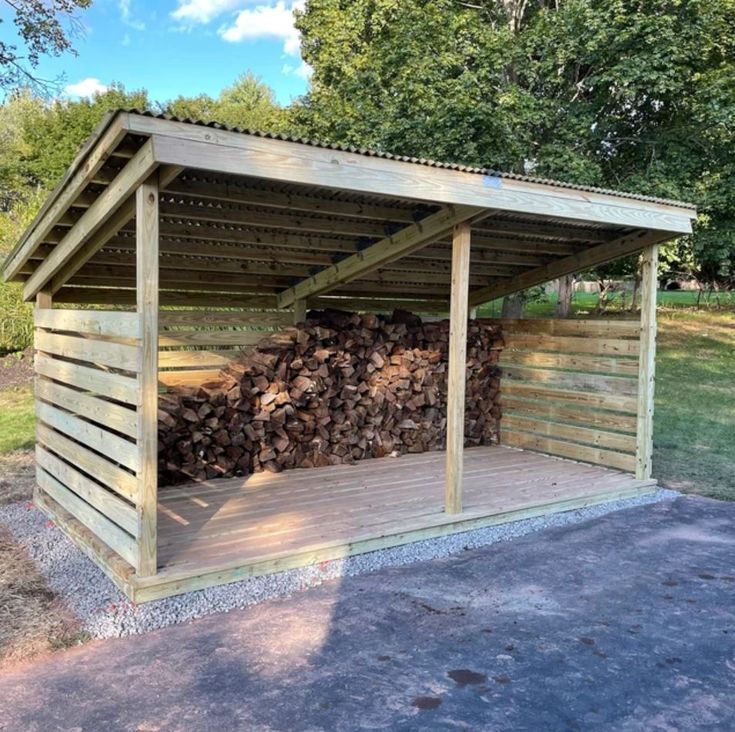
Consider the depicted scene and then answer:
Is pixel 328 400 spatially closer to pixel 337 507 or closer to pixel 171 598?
pixel 337 507

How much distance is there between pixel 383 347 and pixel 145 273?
3134 millimetres

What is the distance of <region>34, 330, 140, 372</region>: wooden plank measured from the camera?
2.88m

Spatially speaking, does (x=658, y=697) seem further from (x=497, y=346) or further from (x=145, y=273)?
(x=497, y=346)

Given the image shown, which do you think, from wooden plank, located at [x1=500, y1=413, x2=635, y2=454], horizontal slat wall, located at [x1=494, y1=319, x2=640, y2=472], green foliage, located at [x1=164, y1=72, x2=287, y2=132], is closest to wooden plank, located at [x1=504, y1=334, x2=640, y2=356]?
horizontal slat wall, located at [x1=494, y1=319, x2=640, y2=472]

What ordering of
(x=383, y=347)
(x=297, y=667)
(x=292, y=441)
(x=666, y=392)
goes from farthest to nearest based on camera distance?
(x=666, y=392)
(x=383, y=347)
(x=292, y=441)
(x=297, y=667)

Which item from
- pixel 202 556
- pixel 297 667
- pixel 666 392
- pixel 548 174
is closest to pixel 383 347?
pixel 202 556

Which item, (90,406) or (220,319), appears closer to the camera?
(90,406)

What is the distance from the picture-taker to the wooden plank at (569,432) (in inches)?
202

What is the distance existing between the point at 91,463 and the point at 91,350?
23.6 inches

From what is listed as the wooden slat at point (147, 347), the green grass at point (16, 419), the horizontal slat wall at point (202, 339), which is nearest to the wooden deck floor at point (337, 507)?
the wooden slat at point (147, 347)

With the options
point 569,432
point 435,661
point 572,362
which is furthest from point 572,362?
point 435,661

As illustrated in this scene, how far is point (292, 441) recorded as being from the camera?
17.1 feet

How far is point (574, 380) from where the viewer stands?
552cm

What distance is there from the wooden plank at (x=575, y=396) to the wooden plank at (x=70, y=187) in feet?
13.4
